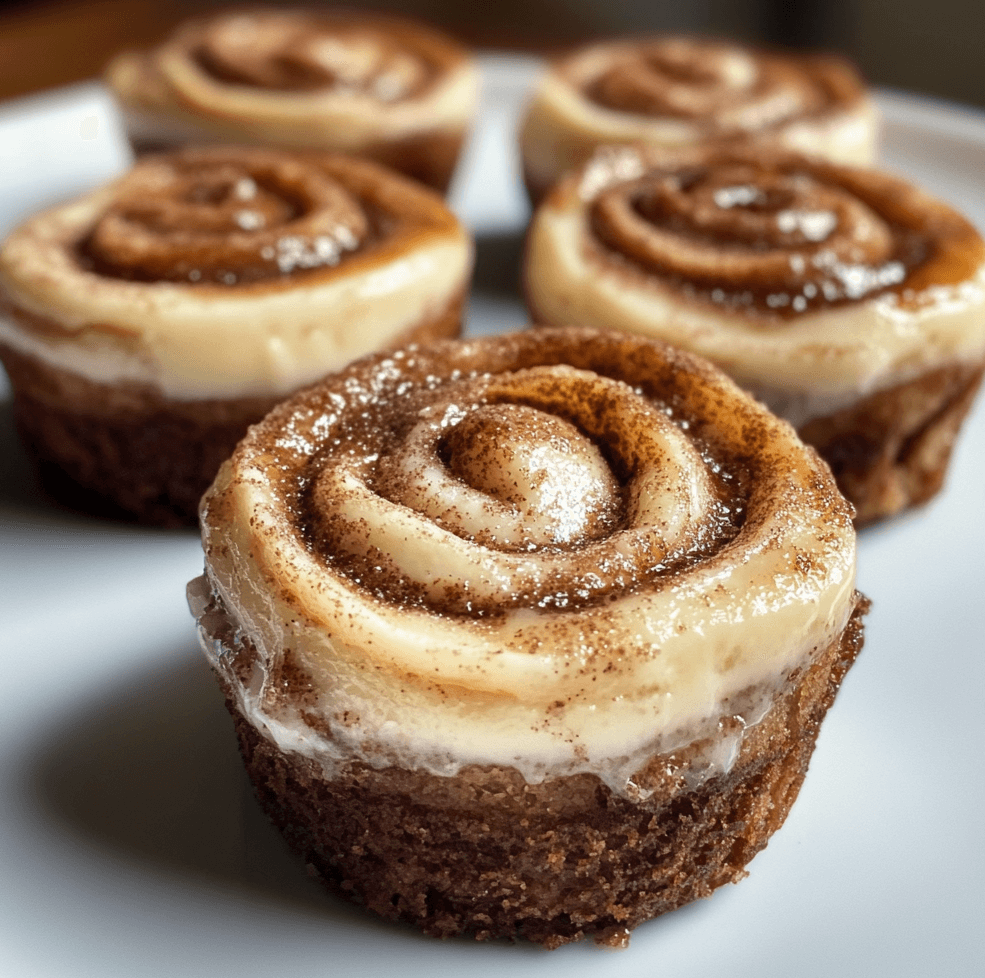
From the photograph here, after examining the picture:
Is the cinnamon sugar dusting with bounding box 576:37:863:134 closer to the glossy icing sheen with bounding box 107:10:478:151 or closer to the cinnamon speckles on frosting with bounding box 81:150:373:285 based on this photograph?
the glossy icing sheen with bounding box 107:10:478:151

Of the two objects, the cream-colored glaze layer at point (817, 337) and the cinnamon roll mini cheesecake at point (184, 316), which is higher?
the cream-colored glaze layer at point (817, 337)

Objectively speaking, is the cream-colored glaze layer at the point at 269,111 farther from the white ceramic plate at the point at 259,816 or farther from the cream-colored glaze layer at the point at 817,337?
the white ceramic plate at the point at 259,816

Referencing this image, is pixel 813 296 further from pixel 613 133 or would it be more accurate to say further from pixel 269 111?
pixel 269 111

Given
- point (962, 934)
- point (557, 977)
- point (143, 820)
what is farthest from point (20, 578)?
point (962, 934)

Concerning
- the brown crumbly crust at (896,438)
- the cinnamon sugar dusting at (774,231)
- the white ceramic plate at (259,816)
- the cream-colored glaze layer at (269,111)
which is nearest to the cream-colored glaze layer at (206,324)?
the white ceramic plate at (259,816)

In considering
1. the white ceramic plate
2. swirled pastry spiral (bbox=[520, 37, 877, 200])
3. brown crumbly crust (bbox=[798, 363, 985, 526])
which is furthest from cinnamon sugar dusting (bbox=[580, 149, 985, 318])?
the white ceramic plate

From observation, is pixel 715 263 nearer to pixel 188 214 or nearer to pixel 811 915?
pixel 188 214
